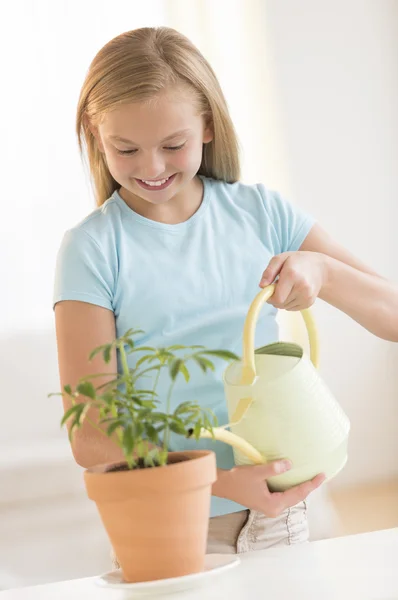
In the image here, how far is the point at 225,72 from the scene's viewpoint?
9.08ft

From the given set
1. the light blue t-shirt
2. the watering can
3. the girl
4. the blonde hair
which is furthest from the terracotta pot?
the blonde hair

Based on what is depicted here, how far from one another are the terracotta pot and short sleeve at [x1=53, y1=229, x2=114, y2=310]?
0.40 m

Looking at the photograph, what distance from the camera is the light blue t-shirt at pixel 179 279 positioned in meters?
1.11

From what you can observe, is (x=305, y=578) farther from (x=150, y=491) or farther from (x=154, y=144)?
(x=154, y=144)

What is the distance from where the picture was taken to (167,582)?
682mm

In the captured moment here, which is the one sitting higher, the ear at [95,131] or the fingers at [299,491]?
the ear at [95,131]

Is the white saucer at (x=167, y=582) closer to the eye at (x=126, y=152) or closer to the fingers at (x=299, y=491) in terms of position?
the fingers at (x=299, y=491)

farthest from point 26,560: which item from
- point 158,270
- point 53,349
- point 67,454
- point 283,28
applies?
point 283,28

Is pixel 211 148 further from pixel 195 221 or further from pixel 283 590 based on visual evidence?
pixel 283 590

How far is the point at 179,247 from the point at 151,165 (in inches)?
6.8

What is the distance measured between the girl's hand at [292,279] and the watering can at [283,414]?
5 centimetres

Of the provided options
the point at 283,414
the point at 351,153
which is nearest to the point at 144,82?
the point at 283,414

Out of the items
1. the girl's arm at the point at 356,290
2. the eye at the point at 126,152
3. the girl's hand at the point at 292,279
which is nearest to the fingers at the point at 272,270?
the girl's hand at the point at 292,279

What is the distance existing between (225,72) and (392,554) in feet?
7.20
